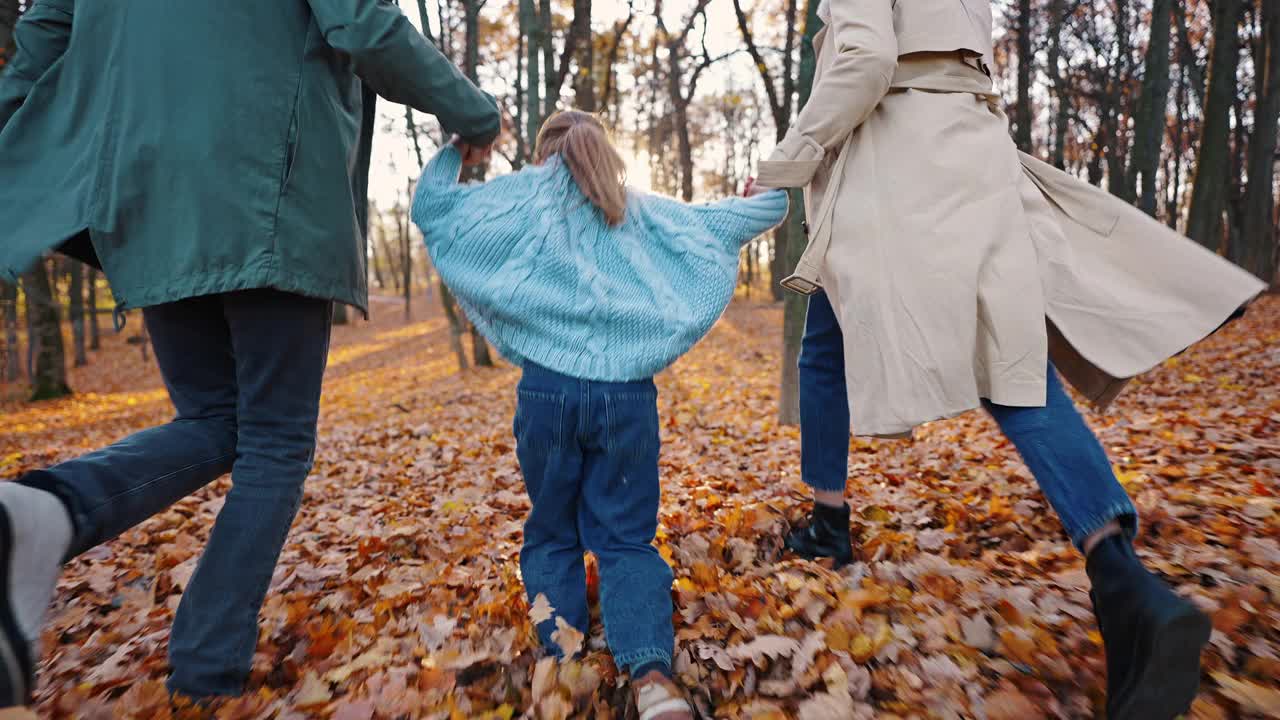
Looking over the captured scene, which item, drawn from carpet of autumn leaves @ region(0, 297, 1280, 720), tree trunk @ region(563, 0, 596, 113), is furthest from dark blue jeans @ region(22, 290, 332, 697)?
tree trunk @ region(563, 0, 596, 113)

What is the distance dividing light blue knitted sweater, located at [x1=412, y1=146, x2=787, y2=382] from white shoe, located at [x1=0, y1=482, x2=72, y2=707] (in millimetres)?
1041

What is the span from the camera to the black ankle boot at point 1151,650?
1288 millimetres

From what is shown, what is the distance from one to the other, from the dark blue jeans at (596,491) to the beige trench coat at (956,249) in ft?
2.09

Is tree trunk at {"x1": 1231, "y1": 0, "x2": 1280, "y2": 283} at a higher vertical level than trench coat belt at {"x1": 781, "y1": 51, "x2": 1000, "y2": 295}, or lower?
higher

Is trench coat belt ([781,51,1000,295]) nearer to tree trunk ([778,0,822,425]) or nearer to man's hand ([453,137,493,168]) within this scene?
man's hand ([453,137,493,168])


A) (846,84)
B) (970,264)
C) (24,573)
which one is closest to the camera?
(24,573)

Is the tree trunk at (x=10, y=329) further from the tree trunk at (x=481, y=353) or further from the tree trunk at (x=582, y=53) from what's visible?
the tree trunk at (x=582, y=53)

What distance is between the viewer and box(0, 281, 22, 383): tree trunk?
1108 centimetres

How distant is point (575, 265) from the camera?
6.34ft

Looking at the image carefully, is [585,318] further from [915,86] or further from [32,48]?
[32,48]

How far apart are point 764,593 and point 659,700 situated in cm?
68

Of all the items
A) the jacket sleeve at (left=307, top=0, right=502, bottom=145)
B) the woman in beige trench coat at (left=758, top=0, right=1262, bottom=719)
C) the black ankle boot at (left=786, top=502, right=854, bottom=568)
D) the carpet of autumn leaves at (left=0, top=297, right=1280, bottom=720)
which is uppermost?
the jacket sleeve at (left=307, top=0, right=502, bottom=145)

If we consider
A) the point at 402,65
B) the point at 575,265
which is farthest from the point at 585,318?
the point at 402,65

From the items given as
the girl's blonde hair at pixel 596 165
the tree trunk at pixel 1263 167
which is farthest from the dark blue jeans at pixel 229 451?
the tree trunk at pixel 1263 167
